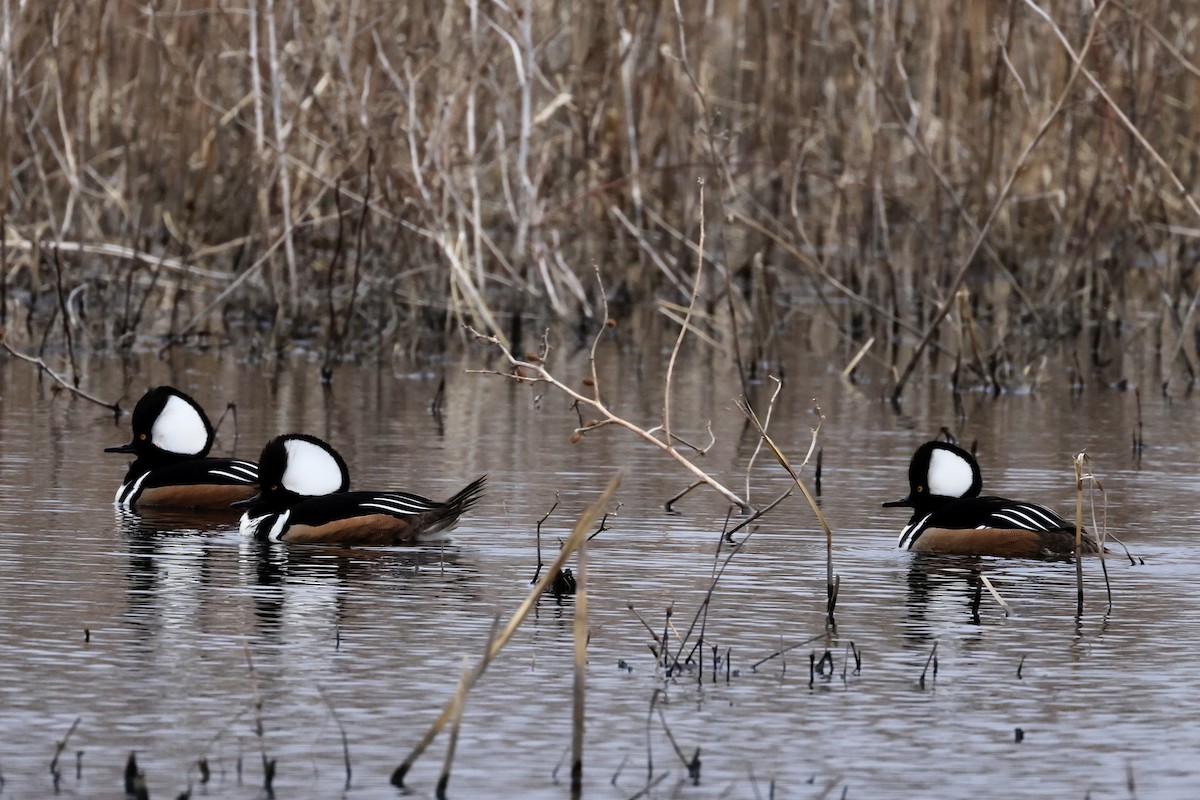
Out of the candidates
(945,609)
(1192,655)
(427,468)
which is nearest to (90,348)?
(427,468)

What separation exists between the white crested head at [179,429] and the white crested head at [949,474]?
3.40 meters

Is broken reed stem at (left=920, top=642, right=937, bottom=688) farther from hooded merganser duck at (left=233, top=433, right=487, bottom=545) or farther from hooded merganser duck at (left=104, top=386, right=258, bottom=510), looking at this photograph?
hooded merganser duck at (left=104, top=386, right=258, bottom=510)

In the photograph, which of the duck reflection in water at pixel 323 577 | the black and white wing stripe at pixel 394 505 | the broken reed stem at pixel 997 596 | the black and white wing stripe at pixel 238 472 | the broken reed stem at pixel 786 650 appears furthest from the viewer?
the black and white wing stripe at pixel 238 472

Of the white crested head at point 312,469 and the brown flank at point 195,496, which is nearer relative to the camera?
the white crested head at point 312,469

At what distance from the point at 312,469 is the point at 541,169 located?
6.48 meters

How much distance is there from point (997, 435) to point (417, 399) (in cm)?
346

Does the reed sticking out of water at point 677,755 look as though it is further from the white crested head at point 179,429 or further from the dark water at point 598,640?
the white crested head at point 179,429

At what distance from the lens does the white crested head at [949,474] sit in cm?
949

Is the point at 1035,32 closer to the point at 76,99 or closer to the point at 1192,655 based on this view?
the point at 76,99

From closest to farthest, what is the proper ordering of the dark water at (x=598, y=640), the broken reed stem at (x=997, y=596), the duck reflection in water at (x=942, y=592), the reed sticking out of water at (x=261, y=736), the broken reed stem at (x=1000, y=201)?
the reed sticking out of water at (x=261, y=736) < the dark water at (x=598, y=640) < the broken reed stem at (x=997, y=596) < the duck reflection in water at (x=942, y=592) < the broken reed stem at (x=1000, y=201)

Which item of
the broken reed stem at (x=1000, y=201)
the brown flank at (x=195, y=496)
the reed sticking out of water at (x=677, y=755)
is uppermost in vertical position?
the broken reed stem at (x=1000, y=201)

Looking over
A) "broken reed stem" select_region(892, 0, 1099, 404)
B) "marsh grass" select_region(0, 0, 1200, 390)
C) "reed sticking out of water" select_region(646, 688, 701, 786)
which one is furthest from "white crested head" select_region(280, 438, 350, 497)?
"marsh grass" select_region(0, 0, 1200, 390)

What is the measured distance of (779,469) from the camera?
37.8 feet

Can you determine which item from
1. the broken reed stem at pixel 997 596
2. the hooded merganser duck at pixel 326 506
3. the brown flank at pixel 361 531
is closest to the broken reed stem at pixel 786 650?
the broken reed stem at pixel 997 596
